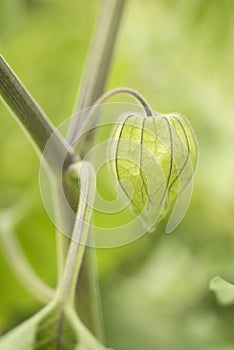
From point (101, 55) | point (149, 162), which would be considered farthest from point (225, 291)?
point (101, 55)

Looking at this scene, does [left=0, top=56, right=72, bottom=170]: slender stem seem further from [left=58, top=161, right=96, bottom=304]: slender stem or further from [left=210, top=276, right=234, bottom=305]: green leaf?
[left=210, top=276, right=234, bottom=305]: green leaf

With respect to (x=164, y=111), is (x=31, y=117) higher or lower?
higher

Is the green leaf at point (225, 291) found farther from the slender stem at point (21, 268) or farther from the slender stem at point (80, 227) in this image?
the slender stem at point (21, 268)

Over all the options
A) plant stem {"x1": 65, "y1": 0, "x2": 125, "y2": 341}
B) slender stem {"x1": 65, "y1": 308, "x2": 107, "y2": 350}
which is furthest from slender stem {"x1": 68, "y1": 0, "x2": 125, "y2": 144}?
slender stem {"x1": 65, "y1": 308, "x2": 107, "y2": 350}

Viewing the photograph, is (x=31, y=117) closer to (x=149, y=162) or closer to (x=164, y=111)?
(x=149, y=162)

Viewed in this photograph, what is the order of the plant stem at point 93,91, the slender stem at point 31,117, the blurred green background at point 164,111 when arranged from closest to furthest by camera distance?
the slender stem at point 31,117 < the plant stem at point 93,91 < the blurred green background at point 164,111

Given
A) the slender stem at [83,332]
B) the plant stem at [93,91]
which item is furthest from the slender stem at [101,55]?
the slender stem at [83,332]
